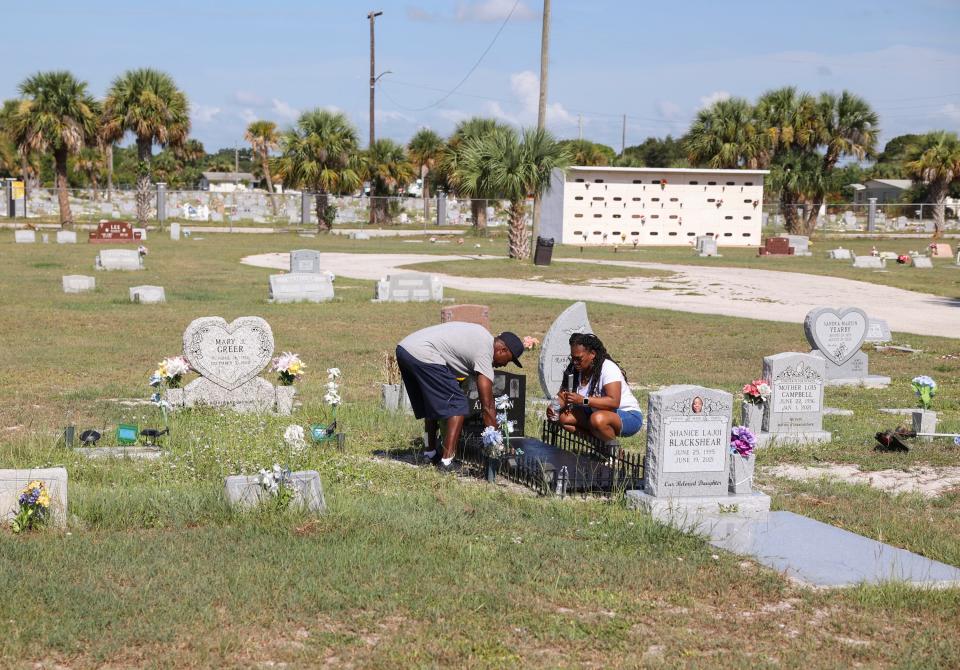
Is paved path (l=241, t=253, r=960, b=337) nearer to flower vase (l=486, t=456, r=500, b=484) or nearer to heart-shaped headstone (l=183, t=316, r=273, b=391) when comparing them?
heart-shaped headstone (l=183, t=316, r=273, b=391)

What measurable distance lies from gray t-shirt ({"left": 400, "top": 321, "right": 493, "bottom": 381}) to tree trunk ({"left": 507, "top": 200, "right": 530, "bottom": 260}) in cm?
2717

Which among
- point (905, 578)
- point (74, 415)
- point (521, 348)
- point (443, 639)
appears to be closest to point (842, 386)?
point (521, 348)

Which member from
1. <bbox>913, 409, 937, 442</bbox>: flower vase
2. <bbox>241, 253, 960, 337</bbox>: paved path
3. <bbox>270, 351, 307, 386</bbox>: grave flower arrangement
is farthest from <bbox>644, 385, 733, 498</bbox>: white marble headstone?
<bbox>241, 253, 960, 337</bbox>: paved path

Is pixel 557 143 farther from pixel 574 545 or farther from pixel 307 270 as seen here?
pixel 574 545

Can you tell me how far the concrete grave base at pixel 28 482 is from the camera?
6.58m

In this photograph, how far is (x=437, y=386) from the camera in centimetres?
848

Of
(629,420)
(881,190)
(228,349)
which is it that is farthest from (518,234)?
(881,190)

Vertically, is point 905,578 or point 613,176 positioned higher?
point 613,176

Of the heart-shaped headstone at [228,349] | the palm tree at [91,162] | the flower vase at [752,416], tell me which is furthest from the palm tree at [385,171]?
the flower vase at [752,416]

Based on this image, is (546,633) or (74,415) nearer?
(546,633)

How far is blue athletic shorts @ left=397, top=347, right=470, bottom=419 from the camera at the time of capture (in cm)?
845

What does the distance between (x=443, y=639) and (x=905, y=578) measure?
2.72 m

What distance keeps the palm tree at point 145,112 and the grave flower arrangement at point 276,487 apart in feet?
158

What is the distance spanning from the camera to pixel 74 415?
10.5m
